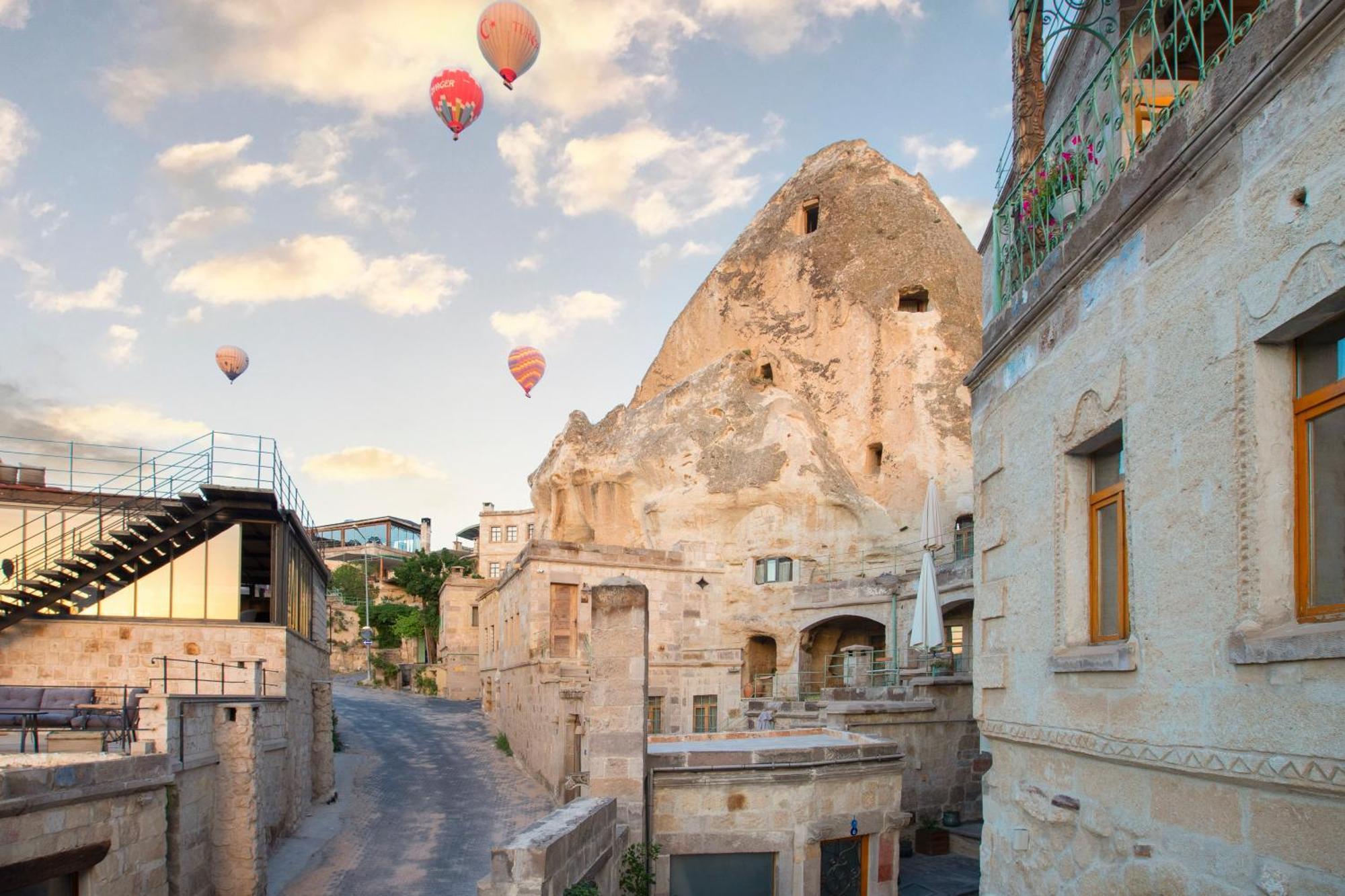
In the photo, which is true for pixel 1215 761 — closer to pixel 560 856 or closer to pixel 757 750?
pixel 560 856

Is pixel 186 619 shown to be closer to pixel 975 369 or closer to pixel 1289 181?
pixel 975 369

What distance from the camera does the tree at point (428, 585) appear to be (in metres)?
55.7

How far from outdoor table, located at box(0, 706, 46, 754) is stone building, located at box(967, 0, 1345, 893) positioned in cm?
1012

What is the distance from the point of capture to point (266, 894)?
13547mm

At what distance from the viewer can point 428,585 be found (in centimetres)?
5631

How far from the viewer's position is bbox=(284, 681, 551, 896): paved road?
49.1ft

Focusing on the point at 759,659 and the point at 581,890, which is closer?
the point at 581,890

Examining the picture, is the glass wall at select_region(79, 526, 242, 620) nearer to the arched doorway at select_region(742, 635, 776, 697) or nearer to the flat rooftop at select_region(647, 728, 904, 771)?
the flat rooftop at select_region(647, 728, 904, 771)

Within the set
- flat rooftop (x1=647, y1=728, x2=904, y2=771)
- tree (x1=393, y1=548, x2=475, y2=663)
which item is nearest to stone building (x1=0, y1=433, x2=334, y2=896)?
flat rooftop (x1=647, y1=728, x2=904, y2=771)

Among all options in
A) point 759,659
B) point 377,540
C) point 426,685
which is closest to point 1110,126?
point 759,659

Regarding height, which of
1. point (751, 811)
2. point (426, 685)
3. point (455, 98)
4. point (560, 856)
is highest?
point (455, 98)

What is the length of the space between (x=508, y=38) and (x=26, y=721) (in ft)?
61.1

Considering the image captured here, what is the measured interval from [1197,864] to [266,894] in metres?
13.0

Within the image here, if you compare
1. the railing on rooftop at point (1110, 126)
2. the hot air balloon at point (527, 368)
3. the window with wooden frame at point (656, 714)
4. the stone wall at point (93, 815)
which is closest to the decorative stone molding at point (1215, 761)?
the railing on rooftop at point (1110, 126)
